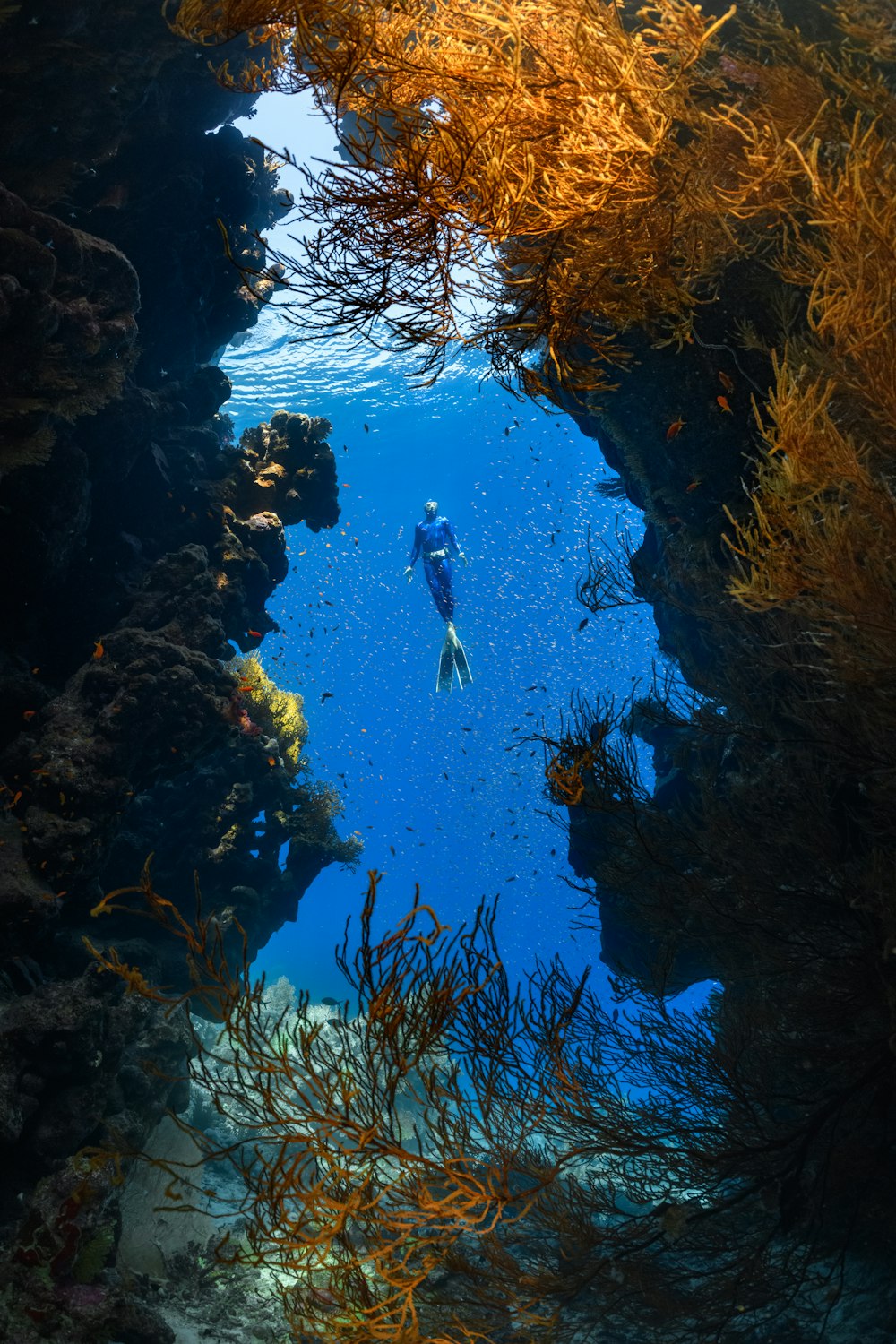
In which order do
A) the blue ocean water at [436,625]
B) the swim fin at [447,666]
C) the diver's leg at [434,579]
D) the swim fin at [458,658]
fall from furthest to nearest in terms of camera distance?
1. the blue ocean water at [436,625]
2. the swim fin at [447,666]
3. the swim fin at [458,658]
4. the diver's leg at [434,579]

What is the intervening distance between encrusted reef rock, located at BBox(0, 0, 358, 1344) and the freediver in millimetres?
4189

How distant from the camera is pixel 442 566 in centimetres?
1611

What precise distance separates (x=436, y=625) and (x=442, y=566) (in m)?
38.2

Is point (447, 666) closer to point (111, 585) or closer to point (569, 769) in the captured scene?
point (111, 585)

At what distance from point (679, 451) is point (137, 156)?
8.32 m

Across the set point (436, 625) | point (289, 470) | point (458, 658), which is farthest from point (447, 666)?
point (436, 625)

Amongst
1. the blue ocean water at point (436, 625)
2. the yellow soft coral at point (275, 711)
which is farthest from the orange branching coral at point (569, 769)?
the blue ocean water at point (436, 625)

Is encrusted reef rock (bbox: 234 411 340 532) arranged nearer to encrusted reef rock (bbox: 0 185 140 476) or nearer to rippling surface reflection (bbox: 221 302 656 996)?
encrusted reef rock (bbox: 0 185 140 476)

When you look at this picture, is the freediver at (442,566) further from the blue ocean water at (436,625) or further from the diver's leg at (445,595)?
the blue ocean water at (436,625)

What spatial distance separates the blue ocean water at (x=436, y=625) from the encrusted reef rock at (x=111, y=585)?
5432mm

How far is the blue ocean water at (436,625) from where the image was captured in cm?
2661

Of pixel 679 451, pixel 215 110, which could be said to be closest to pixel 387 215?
pixel 679 451

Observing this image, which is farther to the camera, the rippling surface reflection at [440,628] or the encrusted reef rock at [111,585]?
the rippling surface reflection at [440,628]

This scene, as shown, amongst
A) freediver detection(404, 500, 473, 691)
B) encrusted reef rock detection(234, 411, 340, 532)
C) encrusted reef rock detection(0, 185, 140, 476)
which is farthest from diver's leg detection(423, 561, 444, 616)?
encrusted reef rock detection(0, 185, 140, 476)
